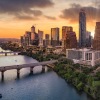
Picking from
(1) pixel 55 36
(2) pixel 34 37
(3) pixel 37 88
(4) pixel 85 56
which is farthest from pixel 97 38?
(2) pixel 34 37

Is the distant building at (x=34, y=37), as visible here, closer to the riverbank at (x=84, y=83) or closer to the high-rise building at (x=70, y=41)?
the high-rise building at (x=70, y=41)

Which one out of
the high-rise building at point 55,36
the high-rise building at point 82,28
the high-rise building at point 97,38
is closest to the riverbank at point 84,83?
the high-rise building at point 97,38

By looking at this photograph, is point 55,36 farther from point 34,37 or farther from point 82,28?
point 82,28

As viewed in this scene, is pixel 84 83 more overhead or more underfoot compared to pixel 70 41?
more underfoot

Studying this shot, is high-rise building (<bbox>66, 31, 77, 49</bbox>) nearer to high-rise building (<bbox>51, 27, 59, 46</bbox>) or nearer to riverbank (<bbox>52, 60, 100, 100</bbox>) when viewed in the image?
riverbank (<bbox>52, 60, 100, 100</bbox>)

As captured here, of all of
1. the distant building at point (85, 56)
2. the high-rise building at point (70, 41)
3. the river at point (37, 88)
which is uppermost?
the high-rise building at point (70, 41)

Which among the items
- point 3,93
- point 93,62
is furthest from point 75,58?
point 3,93
